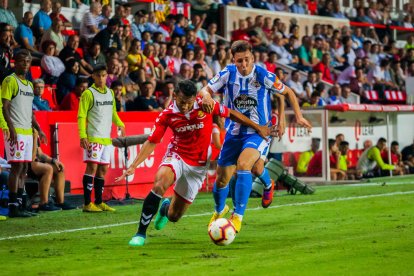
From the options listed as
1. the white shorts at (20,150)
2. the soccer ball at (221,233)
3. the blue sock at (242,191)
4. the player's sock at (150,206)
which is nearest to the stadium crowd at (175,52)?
the white shorts at (20,150)

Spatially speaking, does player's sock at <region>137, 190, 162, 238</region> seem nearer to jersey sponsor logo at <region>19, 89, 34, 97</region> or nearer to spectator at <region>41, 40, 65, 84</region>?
jersey sponsor logo at <region>19, 89, 34, 97</region>

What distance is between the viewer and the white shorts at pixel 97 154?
14.8m

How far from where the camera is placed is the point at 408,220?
12.4 m

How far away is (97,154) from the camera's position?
14836 mm

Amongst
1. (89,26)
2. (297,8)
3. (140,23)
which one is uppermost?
(297,8)

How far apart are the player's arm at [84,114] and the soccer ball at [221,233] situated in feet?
17.4

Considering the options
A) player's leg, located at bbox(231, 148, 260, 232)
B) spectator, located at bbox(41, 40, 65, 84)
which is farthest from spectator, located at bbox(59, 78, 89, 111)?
player's leg, located at bbox(231, 148, 260, 232)

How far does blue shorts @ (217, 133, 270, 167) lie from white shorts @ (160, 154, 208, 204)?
0.97m

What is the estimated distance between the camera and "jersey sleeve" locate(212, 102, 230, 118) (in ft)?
34.4

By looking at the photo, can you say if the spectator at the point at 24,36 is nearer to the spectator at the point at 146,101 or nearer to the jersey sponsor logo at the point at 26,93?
the spectator at the point at 146,101

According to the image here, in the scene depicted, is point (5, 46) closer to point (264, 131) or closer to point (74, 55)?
point (74, 55)

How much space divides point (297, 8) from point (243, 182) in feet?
71.9

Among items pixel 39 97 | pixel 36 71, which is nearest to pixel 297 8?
pixel 36 71

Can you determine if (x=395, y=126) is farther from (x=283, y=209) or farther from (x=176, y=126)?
(x=176, y=126)
